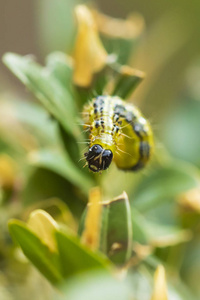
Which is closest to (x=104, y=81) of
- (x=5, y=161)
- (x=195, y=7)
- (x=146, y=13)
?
(x=5, y=161)

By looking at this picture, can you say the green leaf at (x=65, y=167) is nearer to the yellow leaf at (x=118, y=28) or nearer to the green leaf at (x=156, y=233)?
the green leaf at (x=156, y=233)

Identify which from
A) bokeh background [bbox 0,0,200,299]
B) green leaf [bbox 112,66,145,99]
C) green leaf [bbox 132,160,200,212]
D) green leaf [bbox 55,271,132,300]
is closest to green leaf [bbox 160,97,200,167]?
bokeh background [bbox 0,0,200,299]

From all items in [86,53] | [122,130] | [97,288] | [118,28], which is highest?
[118,28]

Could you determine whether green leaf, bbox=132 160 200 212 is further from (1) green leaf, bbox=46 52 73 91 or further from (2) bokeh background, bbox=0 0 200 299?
(1) green leaf, bbox=46 52 73 91

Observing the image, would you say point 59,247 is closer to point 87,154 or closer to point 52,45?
point 87,154

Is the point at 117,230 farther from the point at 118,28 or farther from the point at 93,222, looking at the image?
the point at 118,28

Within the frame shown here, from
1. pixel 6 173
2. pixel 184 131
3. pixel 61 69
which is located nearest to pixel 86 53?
pixel 61 69
